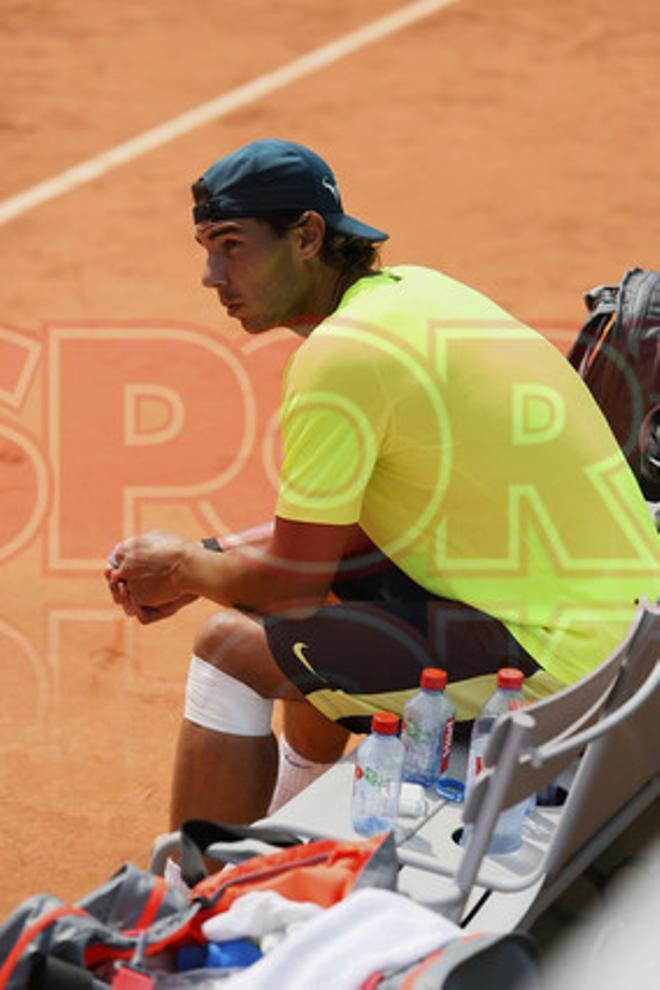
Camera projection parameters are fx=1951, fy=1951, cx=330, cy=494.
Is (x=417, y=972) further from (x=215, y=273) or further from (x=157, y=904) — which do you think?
(x=215, y=273)

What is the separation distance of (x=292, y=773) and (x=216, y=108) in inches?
280

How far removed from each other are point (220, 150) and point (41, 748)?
5.69m

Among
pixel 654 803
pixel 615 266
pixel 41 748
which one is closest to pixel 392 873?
pixel 654 803

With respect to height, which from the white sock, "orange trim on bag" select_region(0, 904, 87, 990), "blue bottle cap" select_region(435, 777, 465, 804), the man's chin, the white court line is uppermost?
the white court line

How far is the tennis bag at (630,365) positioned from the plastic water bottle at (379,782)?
1644 mm

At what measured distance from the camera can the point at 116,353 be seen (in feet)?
27.5

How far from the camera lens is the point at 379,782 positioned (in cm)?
392

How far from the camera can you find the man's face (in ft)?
14.8

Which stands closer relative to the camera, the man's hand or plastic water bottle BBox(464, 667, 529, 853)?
plastic water bottle BBox(464, 667, 529, 853)

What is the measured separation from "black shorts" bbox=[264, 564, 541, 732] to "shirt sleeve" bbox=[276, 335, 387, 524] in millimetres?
268

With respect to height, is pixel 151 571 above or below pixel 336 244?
below

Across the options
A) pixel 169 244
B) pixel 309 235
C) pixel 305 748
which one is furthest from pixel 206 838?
pixel 169 244

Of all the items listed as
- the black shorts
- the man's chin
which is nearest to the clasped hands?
the black shorts

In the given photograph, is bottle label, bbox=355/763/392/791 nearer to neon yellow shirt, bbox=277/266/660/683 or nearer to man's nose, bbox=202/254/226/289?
neon yellow shirt, bbox=277/266/660/683
